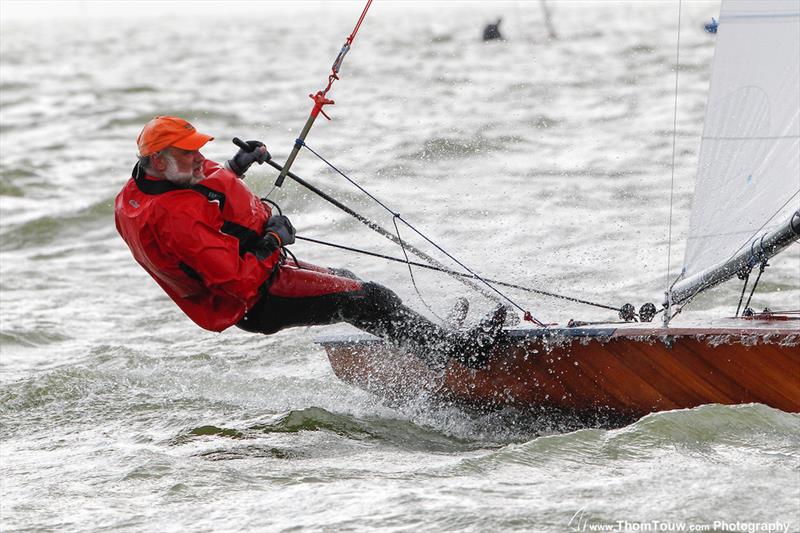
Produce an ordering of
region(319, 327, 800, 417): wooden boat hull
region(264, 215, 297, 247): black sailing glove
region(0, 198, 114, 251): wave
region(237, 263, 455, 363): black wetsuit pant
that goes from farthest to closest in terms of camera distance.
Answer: region(0, 198, 114, 251): wave < region(237, 263, 455, 363): black wetsuit pant < region(264, 215, 297, 247): black sailing glove < region(319, 327, 800, 417): wooden boat hull

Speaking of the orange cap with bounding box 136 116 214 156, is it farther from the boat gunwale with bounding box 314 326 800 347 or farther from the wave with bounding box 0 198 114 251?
the wave with bounding box 0 198 114 251

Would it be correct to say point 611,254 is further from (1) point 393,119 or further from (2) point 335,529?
(1) point 393,119

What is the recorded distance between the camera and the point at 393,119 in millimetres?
14773

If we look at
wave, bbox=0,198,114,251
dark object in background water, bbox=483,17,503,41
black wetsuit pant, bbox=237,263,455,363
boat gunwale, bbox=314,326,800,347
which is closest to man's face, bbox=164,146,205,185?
black wetsuit pant, bbox=237,263,455,363

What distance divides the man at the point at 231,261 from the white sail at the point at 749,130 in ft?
3.01

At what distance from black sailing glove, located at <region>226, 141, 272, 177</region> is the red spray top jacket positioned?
9cm

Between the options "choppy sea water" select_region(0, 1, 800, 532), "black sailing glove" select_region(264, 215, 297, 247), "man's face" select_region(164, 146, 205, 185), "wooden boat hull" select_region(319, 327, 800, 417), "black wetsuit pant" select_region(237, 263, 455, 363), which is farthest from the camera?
"black wetsuit pant" select_region(237, 263, 455, 363)

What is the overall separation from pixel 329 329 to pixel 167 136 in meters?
1.59

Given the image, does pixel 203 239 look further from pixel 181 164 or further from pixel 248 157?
pixel 248 157

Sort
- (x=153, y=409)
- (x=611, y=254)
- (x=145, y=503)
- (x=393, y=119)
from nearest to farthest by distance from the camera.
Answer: (x=145, y=503) → (x=153, y=409) → (x=611, y=254) → (x=393, y=119)

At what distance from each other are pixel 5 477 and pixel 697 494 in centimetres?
249

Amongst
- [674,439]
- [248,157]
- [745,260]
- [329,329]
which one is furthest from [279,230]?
[745,260]

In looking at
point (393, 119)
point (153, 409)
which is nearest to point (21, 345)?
point (153, 409)

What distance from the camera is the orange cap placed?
4.04 metres
